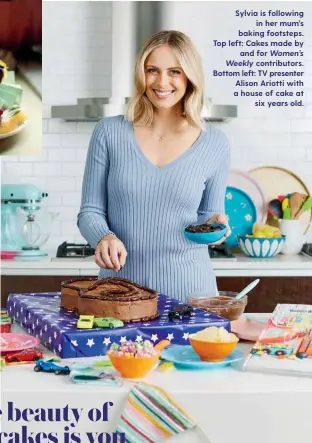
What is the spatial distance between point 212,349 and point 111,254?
1.81ft

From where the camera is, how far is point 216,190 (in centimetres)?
279

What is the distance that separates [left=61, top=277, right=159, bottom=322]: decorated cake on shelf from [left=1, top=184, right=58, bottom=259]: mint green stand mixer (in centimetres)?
207

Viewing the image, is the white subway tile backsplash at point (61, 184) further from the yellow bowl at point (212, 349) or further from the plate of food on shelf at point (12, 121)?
the yellow bowl at point (212, 349)

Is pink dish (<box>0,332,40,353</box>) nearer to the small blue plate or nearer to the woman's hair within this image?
the small blue plate

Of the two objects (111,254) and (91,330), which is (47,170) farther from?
(91,330)

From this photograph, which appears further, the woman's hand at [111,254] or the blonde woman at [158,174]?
the blonde woman at [158,174]

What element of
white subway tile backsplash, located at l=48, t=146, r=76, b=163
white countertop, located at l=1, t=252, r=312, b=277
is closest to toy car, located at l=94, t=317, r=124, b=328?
white countertop, located at l=1, t=252, r=312, b=277

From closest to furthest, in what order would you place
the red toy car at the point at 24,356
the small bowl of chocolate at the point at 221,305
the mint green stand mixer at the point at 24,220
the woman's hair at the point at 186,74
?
the red toy car at the point at 24,356 < the small bowl of chocolate at the point at 221,305 < the woman's hair at the point at 186,74 < the mint green stand mixer at the point at 24,220

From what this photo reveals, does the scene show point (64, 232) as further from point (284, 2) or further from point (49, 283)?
point (284, 2)

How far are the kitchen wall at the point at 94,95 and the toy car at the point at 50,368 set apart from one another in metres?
2.83

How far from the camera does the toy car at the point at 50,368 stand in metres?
1.82

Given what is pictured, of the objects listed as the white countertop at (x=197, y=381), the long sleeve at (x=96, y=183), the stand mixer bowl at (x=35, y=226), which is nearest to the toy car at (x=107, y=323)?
the white countertop at (x=197, y=381)

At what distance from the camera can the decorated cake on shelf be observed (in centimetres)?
207

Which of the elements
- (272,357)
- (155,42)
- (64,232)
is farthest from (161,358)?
(64,232)
